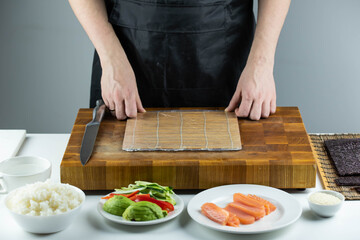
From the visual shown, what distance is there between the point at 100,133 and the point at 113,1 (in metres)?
0.61

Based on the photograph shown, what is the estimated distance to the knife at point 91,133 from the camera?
4.93 feet

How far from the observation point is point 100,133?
1648 millimetres

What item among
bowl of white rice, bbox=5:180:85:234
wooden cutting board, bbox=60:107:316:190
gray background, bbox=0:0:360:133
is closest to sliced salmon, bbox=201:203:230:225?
wooden cutting board, bbox=60:107:316:190

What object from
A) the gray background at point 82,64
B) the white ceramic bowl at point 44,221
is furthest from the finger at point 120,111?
the gray background at point 82,64

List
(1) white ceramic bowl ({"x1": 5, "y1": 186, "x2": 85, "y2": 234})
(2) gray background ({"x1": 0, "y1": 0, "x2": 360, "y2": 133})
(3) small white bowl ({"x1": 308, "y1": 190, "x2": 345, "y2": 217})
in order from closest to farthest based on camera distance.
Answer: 1. (1) white ceramic bowl ({"x1": 5, "y1": 186, "x2": 85, "y2": 234})
2. (3) small white bowl ({"x1": 308, "y1": 190, "x2": 345, "y2": 217})
3. (2) gray background ({"x1": 0, "y1": 0, "x2": 360, "y2": 133})

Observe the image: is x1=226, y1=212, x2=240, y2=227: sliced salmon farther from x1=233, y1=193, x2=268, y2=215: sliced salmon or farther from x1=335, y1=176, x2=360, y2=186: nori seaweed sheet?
x1=335, y1=176, x2=360, y2=186: nori seaweed sheet

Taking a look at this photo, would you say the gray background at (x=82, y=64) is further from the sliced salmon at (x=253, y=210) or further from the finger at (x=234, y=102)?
the sliced salmon at (x=253, y=210)

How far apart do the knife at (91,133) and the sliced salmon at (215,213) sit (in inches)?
14.5

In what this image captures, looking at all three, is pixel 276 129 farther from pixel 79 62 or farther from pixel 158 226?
pixel 79 62

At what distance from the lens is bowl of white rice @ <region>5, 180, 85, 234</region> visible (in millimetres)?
1233

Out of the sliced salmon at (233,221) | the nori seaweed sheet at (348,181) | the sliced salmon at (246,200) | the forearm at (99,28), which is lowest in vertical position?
the nori seaweed sheet at (348,181)

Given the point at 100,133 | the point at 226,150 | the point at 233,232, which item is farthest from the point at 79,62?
the point at 233,232

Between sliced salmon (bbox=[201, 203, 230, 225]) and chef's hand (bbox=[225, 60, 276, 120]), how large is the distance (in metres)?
0.50

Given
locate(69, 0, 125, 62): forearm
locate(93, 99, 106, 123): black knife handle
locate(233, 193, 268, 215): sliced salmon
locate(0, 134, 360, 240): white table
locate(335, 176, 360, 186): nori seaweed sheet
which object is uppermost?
locate(69, 0, 125, 62): forearm
